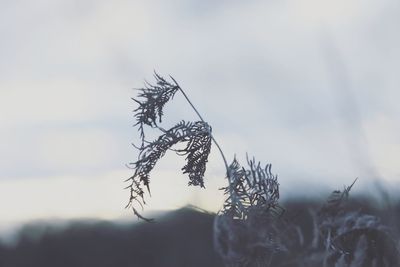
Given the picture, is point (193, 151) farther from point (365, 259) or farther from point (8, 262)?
point (8, 262)

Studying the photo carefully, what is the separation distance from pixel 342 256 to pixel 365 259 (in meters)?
0.24

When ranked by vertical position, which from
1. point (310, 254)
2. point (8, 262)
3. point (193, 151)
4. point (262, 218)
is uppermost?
point (8, 262)

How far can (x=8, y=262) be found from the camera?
275 feet

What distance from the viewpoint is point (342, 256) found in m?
8.56

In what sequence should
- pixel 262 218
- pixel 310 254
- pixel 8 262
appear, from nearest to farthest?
pixel 310 254
pixel 262 218
pixel 8 262

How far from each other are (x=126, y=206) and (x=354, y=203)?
175 cm

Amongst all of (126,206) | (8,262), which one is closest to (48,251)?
(8,262)

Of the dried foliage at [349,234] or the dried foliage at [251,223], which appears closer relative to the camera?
the dried foliage at [251,223]

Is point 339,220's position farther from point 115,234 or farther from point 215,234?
point 115,234

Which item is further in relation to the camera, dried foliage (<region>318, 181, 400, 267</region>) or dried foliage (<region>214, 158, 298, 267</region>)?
dried foliage (<region>318, 181, 400, 267</region>)

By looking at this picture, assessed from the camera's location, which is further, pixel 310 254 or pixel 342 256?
pixel 342 256

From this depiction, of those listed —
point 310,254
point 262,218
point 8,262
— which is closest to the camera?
point 310,254

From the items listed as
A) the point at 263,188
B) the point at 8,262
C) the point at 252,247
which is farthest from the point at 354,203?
the point at 8,262

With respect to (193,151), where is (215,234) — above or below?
below
